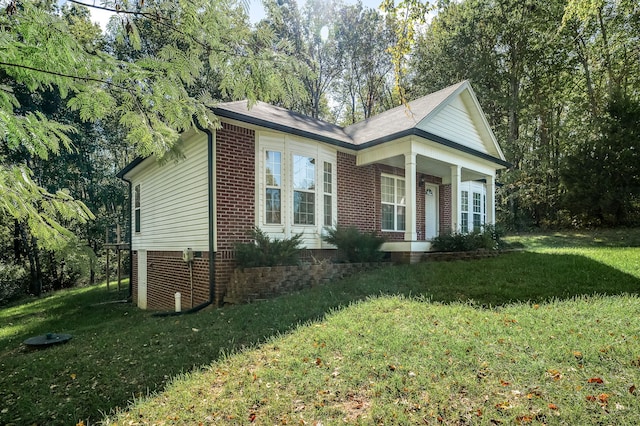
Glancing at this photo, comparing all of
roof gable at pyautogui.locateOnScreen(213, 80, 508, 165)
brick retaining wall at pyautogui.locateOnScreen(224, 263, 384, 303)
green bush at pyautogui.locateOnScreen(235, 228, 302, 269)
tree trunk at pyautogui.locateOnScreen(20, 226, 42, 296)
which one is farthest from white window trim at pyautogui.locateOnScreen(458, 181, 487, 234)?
tree trunk at pyautogui.locateOnScreen(20, 226, 42, 296)

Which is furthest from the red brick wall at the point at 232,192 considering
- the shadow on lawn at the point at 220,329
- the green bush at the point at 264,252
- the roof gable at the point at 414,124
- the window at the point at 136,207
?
the window at the point at 136,207

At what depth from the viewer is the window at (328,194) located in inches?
382

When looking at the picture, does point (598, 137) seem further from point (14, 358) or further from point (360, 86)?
point (14, 358)

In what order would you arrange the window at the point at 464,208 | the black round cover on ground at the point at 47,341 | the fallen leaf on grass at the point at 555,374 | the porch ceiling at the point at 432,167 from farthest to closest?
the window at the point at 464,208 → the porch ceiling at the point at 432,167 → the black round cover on ground at the point at 47,341 → the fallen leaf on grass at the point at 555,374

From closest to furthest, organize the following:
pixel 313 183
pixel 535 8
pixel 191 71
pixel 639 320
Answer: pixel 191 71
pixel 639 320
pixel 313 183
pixel 535 8

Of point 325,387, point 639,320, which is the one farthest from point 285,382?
point 639,320

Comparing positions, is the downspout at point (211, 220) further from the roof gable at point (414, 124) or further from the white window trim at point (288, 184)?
the white window trim at point (288, 184)

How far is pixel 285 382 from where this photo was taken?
12.4 feet

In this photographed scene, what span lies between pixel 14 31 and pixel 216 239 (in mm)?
5513

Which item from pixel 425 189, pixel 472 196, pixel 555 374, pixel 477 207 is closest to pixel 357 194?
pixel 425 189

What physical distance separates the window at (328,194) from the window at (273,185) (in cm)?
149

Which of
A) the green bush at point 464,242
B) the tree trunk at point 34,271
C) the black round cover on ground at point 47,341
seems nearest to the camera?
the black round cover on ground at point 47,341

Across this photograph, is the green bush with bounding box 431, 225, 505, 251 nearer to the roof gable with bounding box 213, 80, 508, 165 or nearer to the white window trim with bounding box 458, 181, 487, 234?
the roof gable with bounding box 213, 80, 508, 165

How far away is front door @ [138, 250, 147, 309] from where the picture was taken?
38.9 feet
